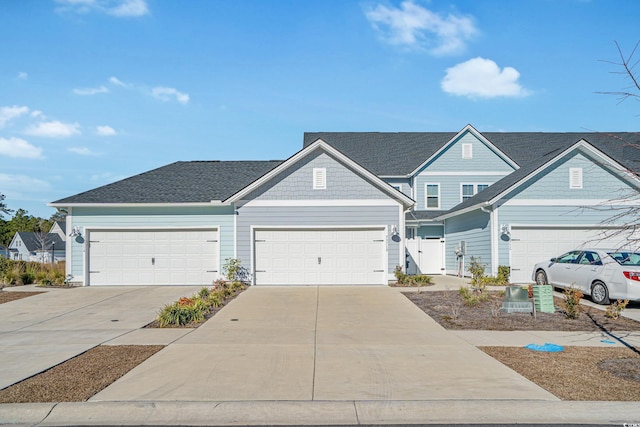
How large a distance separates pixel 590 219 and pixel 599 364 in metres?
13.3

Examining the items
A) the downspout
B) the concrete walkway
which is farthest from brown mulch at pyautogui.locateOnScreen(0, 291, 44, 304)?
the downspout

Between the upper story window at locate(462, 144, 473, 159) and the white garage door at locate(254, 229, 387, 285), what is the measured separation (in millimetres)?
11619

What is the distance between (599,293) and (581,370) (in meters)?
7.37

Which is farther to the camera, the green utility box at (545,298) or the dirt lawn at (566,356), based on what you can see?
the green utility box at (545,298)

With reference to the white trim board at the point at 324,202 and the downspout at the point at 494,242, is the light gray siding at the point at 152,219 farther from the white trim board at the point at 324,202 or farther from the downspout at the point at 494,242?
the downspout at the point at 494,242

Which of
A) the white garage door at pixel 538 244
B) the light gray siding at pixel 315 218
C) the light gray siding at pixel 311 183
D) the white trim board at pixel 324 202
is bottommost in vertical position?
the white garage door at pixel 538 244

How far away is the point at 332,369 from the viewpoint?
7133mm

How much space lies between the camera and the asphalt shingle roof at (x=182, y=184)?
61.6 feet

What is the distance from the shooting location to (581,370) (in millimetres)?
7109

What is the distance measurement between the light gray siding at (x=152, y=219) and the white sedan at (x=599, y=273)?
11234 millimetres

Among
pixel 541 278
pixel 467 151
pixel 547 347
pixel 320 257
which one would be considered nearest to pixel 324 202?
pixel 320 257

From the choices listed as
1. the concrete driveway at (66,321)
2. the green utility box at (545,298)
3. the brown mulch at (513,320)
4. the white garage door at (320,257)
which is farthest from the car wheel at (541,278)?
the concrete driveway at (66,321)

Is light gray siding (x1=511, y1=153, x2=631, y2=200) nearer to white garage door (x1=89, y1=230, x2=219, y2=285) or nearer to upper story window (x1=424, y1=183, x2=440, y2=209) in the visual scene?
upper story window (x1=424, y1=183, x2=440, y2=209)

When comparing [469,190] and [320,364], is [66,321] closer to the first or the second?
[320,364]
